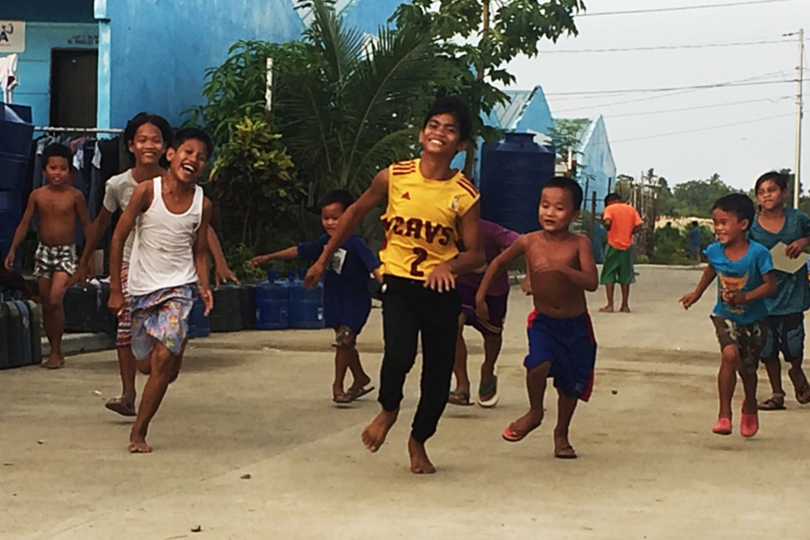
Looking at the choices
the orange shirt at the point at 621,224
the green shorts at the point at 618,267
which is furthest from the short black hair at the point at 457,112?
the orange shirt at the point at 621,224

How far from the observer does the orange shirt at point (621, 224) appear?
62.2 ft

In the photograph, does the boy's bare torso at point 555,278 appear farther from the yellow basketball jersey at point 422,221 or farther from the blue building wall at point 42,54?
the blue building wall at point 42,54

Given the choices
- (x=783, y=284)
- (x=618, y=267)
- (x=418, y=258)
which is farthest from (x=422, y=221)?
(x=618, y=267)

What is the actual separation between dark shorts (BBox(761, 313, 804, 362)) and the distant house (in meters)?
10.8

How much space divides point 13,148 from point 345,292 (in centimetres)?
440

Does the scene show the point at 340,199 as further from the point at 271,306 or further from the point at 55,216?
the point at 271,306

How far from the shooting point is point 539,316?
7.26m

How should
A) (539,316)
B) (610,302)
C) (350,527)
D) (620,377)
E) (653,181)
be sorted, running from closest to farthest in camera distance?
(350,527)
(539,316)
(620,377)
(610,302)
(653,181)

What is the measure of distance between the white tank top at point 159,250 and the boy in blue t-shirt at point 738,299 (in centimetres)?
287

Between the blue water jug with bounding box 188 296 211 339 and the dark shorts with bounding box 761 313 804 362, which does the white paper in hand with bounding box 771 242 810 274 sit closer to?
the dark shorts with bounding box 761 313 804 362

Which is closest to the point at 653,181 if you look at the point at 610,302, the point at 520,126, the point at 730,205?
the point at 520,126

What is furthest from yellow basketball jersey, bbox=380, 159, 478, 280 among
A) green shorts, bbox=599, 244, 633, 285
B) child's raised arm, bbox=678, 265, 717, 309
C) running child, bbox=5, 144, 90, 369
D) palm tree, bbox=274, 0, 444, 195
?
green shorts, bbox=599, 244, 633, 285

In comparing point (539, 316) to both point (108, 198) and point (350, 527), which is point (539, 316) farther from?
point (108, 198)

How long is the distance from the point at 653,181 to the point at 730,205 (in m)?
39.4
